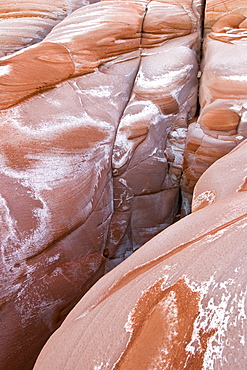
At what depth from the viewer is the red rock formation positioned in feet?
3.20

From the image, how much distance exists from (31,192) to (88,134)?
2.17ft

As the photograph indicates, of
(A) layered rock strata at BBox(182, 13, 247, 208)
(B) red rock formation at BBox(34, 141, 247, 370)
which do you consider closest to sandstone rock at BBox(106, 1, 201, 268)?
(A) layered rock strata at BBox(182, 13, 247, 208)

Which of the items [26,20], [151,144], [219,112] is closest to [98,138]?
[151,144]

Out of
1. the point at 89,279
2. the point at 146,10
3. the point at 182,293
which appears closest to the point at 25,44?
the point at 146,10

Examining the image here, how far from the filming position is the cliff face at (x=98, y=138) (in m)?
2.10

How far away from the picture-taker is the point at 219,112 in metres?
2.64

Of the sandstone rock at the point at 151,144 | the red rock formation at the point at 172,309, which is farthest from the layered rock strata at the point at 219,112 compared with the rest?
the red rock formation at the point at 172,309

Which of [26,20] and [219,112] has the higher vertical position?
[26,20]

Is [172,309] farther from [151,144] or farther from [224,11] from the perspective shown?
[224,11]

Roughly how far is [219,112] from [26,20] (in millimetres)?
2446

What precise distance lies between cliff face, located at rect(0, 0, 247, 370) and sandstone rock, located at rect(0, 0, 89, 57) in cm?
3

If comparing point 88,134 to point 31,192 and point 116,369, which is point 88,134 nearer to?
point 31,192

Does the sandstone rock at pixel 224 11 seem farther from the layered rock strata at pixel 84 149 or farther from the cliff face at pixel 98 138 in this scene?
the layered rock strata at pixel 84 149

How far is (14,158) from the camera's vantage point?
2131 mm
